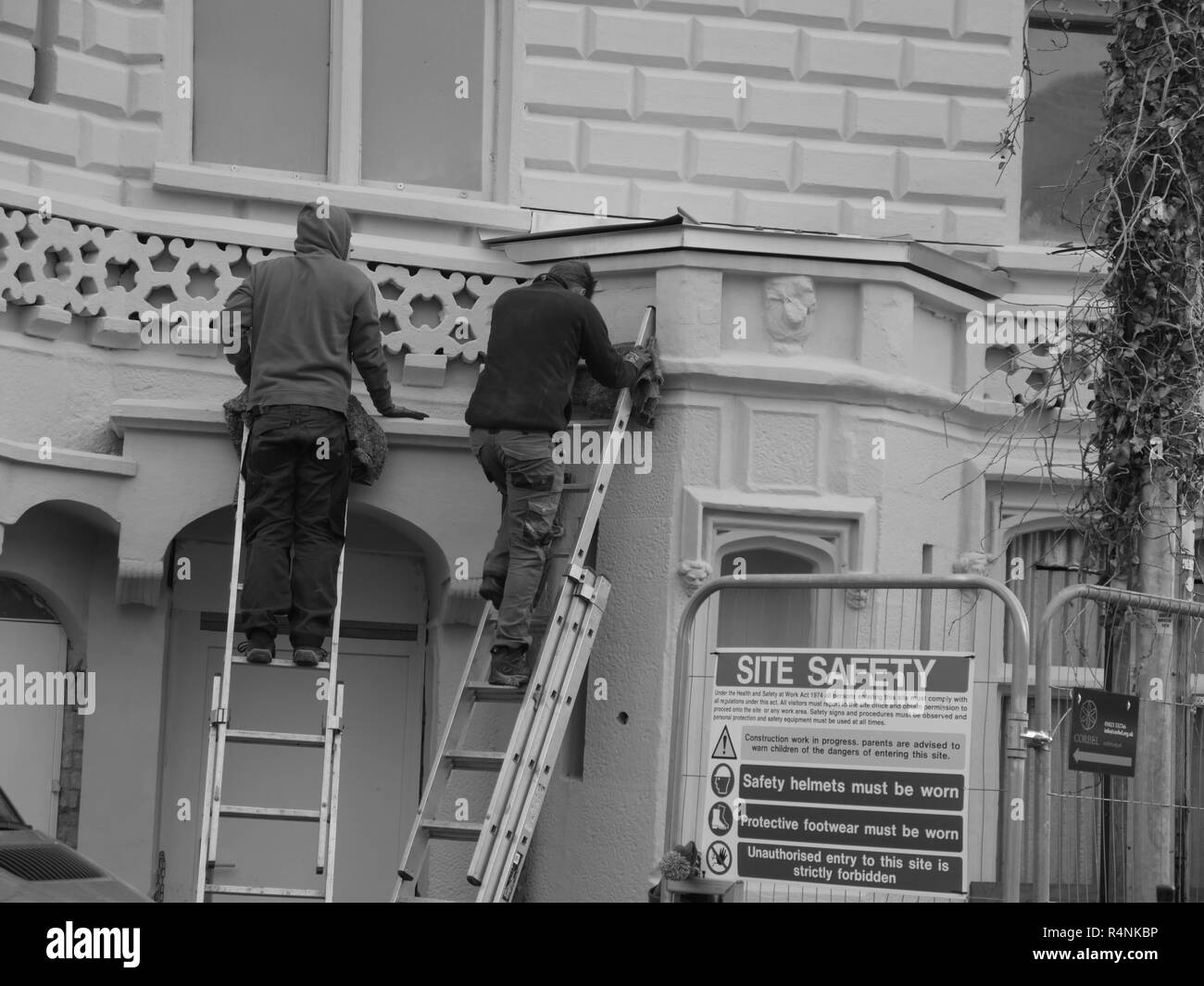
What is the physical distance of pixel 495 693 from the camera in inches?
349

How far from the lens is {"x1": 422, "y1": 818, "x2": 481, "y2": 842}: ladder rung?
8.51m

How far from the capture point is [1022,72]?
11523 mm

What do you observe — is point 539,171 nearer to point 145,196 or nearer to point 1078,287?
point 145,196

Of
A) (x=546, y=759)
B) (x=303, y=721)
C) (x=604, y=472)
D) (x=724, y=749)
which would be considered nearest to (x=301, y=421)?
(x=604, y=472)

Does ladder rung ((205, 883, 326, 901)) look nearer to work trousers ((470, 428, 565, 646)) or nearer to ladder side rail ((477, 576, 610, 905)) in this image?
ladder side rail ((477, 576, 610, 905))

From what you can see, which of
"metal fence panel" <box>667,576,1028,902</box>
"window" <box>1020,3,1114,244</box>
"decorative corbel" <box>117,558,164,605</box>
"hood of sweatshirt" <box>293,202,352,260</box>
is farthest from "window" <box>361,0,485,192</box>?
"window" <box>1020,3,1114,244</box>

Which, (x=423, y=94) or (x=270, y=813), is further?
(x=423, y=94)

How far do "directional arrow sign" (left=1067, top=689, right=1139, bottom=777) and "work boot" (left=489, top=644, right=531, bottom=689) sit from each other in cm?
274

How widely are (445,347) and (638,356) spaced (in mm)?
1258

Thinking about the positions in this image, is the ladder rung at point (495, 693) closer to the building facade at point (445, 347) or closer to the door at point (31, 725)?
the building facade at point (445, 347)

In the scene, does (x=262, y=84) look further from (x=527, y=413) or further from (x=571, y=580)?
(x=571, y=580)

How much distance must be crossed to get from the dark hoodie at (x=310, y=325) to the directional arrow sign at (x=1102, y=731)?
12.6ft

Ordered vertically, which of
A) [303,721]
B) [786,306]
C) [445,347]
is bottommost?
[303,721]
